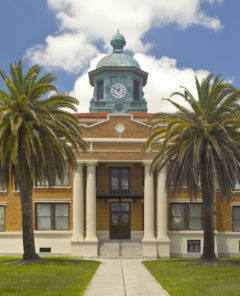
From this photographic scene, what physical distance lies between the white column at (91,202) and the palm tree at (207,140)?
8.16 meters

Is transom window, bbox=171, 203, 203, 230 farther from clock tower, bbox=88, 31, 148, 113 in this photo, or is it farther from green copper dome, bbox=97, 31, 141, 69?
green copper dome, bbox=97, 31, 141, 69

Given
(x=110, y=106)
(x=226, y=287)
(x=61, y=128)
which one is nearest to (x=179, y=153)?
(x=61, y=128)

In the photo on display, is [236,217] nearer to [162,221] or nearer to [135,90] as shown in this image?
[162,221]

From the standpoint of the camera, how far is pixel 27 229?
31.4m

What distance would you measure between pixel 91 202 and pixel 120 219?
468 cm

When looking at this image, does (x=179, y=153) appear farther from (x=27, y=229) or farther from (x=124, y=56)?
(x=124, y=56)

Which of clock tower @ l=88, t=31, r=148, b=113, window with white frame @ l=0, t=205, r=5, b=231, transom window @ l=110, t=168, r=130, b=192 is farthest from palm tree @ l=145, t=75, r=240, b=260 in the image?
clock tower @ l=88, t=31, r=148, b=113

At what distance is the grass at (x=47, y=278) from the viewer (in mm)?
18698

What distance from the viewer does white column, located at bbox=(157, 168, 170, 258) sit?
3862 centimetres

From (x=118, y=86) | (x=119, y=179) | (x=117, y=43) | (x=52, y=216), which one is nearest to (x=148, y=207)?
(x=119, y=179)

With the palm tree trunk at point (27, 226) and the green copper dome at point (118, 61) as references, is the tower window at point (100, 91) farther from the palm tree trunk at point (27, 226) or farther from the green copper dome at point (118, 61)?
the palm tree trunk at point (27, 226)

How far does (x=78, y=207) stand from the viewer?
3900cm

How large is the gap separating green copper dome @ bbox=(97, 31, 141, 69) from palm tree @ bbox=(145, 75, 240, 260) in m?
30.0

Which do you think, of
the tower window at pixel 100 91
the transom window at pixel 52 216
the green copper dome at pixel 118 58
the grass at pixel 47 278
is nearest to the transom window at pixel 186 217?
the transom window at pixel 52 216
